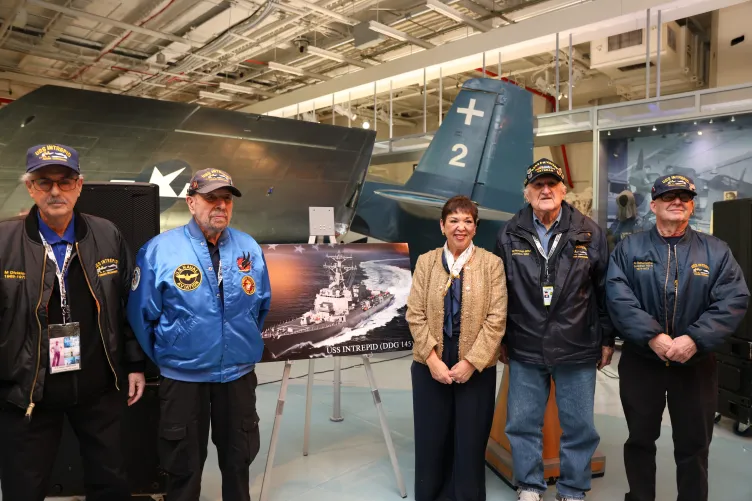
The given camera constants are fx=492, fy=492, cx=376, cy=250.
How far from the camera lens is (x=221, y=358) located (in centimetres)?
188

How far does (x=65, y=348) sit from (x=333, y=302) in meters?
1.30

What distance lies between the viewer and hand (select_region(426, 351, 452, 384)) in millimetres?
2178

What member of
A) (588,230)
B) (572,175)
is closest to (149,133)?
(588,230)

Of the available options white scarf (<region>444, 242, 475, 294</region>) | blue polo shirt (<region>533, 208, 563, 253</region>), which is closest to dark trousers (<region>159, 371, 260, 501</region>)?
white scarf (<region>444, 242, 475, 294</region>)

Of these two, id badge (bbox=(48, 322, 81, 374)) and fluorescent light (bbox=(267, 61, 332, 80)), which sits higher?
fluorescent light (bbox=(267, 61, 332, 80))

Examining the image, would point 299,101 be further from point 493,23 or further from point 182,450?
point 182,450

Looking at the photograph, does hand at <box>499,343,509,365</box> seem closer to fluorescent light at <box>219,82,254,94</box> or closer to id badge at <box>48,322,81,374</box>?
id badge at <box>48,322,81,374</box>

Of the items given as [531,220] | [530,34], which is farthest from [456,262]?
[530,34]

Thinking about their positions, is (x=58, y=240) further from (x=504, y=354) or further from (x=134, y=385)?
(x=504, y=354)

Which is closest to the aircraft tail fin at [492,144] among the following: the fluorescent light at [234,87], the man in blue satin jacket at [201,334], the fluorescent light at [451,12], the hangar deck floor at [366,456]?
the fluorescent light at [451,12]

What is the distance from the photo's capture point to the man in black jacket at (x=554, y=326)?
7.21 ft

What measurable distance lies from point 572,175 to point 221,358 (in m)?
11.6

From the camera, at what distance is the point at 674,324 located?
2.06m

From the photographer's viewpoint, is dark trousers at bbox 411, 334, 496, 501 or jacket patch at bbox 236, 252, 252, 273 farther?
dark trousers at bbox 411, 334, 496, 501
